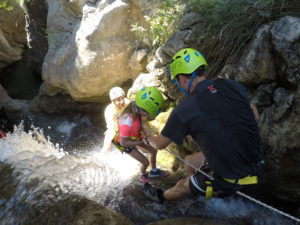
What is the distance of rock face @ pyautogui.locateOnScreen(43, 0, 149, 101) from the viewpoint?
7328mm

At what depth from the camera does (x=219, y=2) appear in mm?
4555

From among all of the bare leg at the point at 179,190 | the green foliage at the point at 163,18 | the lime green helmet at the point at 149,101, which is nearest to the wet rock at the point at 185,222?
the bare leg at the point at 179,190

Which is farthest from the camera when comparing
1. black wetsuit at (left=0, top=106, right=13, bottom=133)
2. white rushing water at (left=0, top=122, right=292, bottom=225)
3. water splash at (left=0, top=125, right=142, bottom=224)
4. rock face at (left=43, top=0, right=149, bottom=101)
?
black wetsuit at (left=0, top=106, right=13, bottom=133)

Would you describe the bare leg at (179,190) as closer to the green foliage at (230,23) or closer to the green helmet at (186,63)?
the green helmet at (186,63)

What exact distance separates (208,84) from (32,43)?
968 centimetres

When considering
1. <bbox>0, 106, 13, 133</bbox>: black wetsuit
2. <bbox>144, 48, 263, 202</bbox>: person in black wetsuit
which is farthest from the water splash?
<bbox>0, 106, 13, 133</bbox>: black wetsuit

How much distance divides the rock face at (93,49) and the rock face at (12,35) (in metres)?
2.73

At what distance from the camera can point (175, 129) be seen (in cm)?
269

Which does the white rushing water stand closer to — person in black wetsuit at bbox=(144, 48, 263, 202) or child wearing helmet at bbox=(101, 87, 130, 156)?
child wearing helmet at bbox=(101, 87, 130, 156)

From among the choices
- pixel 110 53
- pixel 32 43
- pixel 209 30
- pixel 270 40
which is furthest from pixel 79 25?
pixel 270 40

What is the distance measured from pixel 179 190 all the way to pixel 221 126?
4.29ft

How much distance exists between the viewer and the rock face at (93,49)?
7328mm

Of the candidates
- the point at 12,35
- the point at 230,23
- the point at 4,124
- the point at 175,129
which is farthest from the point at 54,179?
the point at 12,35

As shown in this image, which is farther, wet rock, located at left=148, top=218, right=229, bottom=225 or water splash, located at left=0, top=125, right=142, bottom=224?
water splash, located at left=0, top=125, right=142, bottom=224
